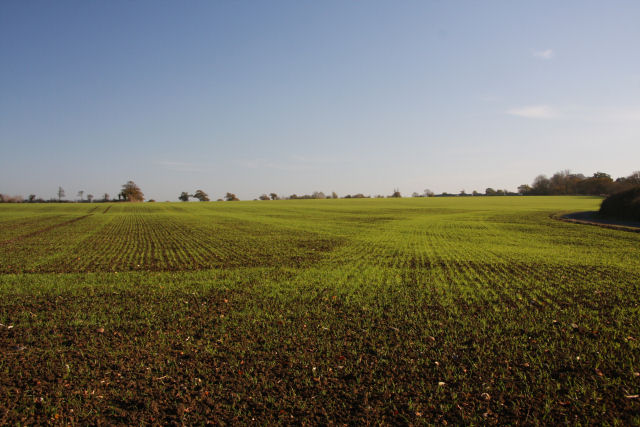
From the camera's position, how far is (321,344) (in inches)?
250

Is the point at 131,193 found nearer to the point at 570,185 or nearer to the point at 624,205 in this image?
the point at 624,205

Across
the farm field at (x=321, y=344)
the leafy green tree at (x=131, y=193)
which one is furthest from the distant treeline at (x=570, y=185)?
the leafy green tree at (x=131, y=193)

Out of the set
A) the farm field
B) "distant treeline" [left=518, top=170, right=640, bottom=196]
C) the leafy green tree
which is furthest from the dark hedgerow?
the leafy green tree

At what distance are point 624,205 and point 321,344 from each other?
1765 inches

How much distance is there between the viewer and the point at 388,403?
4.59m

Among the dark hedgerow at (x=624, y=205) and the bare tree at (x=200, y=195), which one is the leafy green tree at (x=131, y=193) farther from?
the dark hedgerow at (x=624, y=205)

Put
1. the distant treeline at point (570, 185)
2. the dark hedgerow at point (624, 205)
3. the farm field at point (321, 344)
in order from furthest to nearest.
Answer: the distant treeline at point (570, 185)
the dark hedgerow at point (624, 205)
the farm field at point (321, 344)

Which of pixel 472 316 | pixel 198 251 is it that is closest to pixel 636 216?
pixel 472 316

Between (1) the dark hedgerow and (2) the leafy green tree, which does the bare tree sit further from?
(1) the dark hedgerow

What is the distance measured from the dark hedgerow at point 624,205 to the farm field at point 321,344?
30.4 metres

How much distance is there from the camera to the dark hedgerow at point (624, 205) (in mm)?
34188

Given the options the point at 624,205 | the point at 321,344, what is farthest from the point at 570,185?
the point at 321,344

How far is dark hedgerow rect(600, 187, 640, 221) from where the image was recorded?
34188 millimetres

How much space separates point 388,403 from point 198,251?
1473 cm
